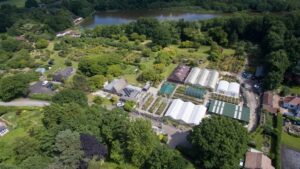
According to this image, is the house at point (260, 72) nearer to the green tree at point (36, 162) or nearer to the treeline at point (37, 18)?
the green tree at point (36, 162)

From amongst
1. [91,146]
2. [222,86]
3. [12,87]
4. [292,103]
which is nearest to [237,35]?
[222,86]

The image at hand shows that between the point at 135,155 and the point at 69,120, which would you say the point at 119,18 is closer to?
the point at 69,120

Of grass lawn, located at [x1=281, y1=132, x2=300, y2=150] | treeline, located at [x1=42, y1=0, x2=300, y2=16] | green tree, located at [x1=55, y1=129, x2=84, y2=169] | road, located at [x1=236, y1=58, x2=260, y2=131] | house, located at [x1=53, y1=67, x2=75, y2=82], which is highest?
treeline, located at [x1=42, y1=0, x2=300, y2=16]

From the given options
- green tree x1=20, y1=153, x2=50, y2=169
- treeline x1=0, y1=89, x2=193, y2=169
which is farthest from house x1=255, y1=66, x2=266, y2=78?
green tree x1=20, y1=153, x2=50, y2=169

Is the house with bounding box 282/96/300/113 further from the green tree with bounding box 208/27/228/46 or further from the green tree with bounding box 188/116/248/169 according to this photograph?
the green tree with bounding box 208/27/228/46

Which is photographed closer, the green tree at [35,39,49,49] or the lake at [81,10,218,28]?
the green tree at [35,39,49,49]

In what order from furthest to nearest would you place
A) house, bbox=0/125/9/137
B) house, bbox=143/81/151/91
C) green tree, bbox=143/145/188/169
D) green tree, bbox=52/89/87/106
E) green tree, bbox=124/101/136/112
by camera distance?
house, bbox=143/81/151/91
green tree, bbox=124/101/136/112
green tree, bbox=52/89/87/106
house, bbox=0/125/9/137
green tree, bbox=143/145/188/169
